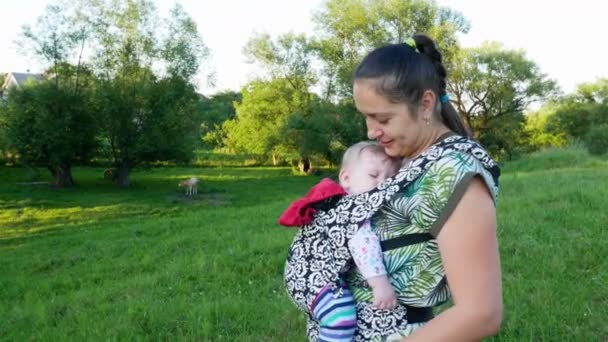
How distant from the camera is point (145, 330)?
4465 mm

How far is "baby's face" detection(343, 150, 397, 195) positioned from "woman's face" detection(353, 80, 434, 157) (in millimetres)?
200

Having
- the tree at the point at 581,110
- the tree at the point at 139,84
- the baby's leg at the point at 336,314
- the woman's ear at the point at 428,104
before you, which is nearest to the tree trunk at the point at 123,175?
the tree at the point at 139,84

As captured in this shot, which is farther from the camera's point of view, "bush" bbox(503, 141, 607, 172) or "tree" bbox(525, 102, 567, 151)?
"tree" bbox(525, 102, 567, 151)

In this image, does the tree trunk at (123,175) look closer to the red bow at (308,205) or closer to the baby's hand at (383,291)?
the red bow at (308,205)

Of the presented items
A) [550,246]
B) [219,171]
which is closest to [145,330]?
[550,246]

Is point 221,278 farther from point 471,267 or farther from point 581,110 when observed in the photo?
point 581,110

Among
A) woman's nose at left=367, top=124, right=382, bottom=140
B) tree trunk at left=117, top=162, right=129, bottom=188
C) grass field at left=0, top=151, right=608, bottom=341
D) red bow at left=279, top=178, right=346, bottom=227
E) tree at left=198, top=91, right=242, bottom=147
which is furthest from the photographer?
tree at left=198, top=91, right=242, bottom=147

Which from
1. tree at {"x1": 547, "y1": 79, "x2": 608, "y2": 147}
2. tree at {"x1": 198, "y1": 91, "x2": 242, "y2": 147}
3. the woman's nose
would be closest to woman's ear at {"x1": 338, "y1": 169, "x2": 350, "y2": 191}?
the woman's nose

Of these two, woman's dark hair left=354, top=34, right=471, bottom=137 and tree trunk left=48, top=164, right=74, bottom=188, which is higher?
woman's dark hair left=354, top=34, right=471, bottom=137

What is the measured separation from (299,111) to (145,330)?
3250 cm

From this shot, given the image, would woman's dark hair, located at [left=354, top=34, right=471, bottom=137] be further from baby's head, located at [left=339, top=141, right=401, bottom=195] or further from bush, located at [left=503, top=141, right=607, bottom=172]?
bush, located at [left=503, top=141, right=607, bottom=172]

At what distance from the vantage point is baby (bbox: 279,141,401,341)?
1488 mm

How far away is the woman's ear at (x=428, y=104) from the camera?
4.81ft

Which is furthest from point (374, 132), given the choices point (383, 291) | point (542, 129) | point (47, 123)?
point (542, 129)
